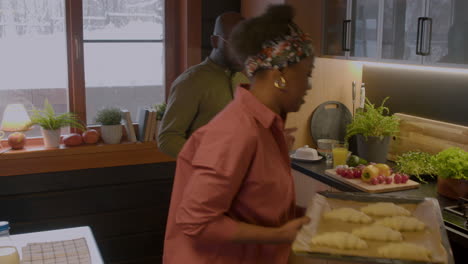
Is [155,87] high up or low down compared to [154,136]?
up

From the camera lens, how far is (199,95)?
2.55 metres

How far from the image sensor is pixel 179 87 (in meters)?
2.56

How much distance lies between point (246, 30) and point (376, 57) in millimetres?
1771

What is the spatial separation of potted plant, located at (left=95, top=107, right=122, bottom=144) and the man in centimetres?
111

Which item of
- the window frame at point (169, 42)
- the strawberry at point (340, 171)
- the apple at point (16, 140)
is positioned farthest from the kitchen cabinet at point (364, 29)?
the apple at point (16, 140)

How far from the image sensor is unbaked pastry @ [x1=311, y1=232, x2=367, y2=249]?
5.91 ft

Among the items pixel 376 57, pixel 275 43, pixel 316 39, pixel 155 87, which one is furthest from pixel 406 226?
pixel 155 87

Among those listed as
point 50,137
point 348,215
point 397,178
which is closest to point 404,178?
point 397,178

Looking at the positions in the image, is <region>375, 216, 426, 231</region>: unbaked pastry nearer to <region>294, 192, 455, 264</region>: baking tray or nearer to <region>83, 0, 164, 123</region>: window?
<region>294, 192, 455, 264</region>: baking tray

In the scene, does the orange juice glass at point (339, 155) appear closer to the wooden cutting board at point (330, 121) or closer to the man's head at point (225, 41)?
the wooden cutting board at point (330, 121)

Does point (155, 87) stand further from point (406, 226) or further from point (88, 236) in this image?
point (406, 226)

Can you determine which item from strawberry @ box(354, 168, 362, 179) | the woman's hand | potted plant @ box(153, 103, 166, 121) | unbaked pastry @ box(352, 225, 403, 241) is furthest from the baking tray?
potted plant @ box(153, 103, 166, 121)

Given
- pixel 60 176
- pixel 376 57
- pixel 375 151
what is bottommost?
pixel 60 176

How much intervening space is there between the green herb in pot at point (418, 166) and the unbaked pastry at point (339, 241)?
117 cm
